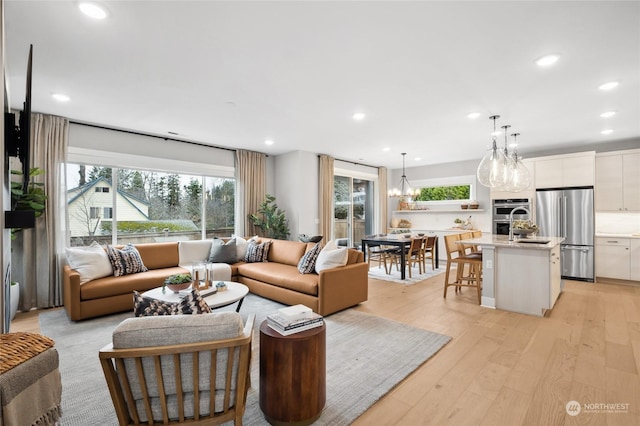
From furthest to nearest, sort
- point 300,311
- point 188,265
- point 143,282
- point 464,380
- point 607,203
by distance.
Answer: point 607,203, point 188,265, point 143,282, point 464,380, point 300,311

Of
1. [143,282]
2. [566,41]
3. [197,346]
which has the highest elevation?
[566,41]

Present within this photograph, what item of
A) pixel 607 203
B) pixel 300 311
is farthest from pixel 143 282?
pixel 607 203

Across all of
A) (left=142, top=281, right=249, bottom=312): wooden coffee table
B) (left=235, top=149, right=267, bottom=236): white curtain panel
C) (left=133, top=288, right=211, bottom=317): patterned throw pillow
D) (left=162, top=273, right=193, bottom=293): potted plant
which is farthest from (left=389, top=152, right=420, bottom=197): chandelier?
(left=133, top=288, right=211, bottom=317): patterned throw pillow

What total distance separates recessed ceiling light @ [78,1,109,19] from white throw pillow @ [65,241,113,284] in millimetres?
2856

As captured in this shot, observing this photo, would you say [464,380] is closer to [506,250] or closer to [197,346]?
[197,346]

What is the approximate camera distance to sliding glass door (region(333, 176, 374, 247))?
304 inches

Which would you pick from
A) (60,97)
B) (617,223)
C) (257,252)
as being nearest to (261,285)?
(257,252)

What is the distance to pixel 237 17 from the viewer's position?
2096mm

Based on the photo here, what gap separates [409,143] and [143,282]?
494cm

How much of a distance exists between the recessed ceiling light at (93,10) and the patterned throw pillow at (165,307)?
72.9 inches

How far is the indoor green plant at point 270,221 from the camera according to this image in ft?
20.5

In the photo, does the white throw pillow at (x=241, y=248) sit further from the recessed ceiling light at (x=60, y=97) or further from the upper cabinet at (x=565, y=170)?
the upper cabinet at (x=565, y=170)

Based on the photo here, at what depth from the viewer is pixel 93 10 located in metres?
2.00

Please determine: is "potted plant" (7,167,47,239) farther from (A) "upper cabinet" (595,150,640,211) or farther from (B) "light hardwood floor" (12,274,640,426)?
(A) "upper cabinet" (595,150,640,211)
